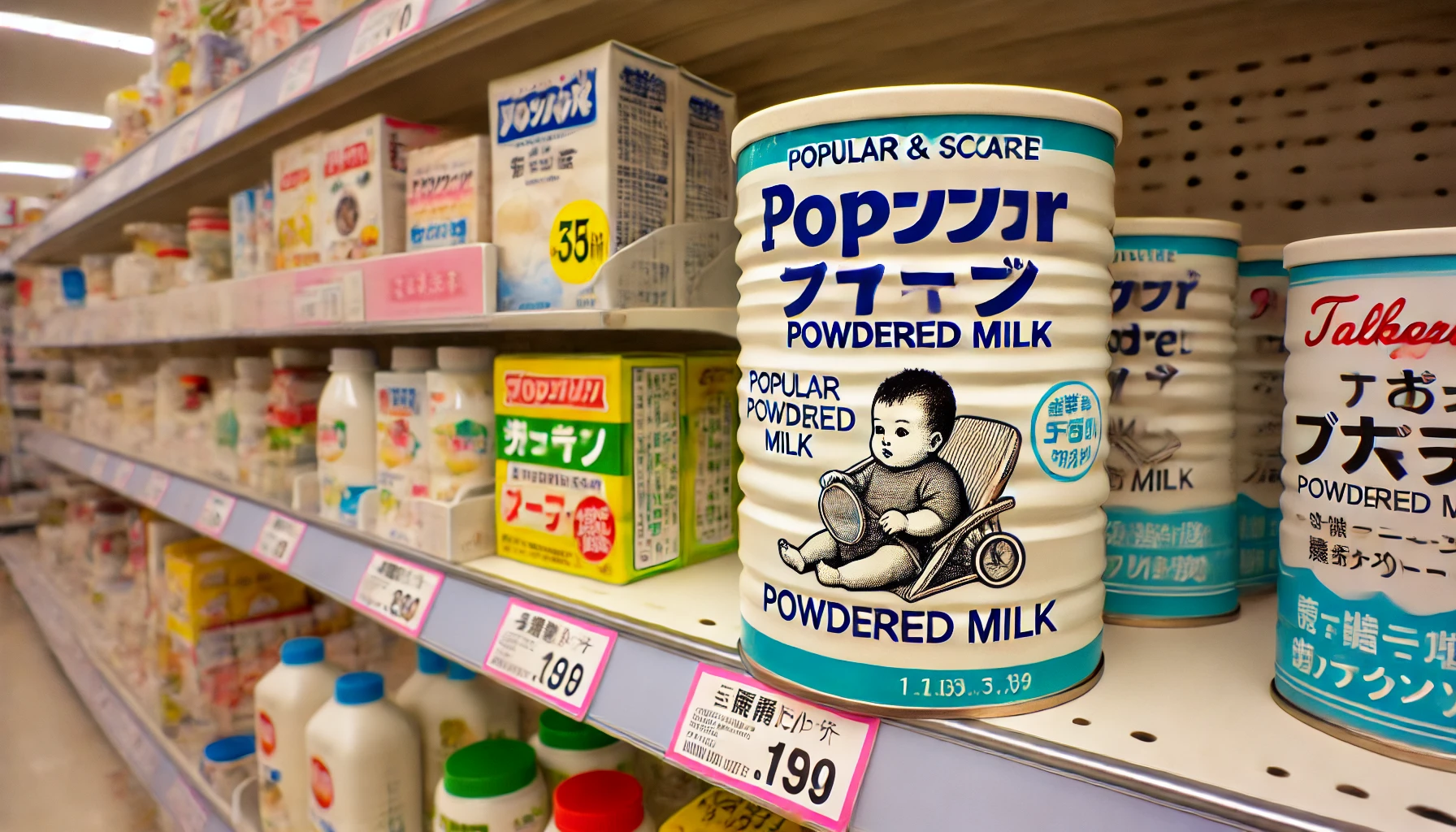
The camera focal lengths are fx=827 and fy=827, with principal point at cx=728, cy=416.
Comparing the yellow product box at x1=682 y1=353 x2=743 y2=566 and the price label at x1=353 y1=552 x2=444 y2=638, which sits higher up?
the yellow product box at x1=682 y1=353 x2=743 y2=566

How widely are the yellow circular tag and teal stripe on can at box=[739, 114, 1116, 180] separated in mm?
388

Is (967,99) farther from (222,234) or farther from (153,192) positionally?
(153,192)

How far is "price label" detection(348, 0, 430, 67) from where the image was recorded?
101cm

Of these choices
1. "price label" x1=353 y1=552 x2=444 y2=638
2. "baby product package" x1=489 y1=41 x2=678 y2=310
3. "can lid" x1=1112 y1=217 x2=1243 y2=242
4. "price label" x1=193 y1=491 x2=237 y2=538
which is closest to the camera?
"can lid" x1=1112 y1=217 x2=1243 y2=242

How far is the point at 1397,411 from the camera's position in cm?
48

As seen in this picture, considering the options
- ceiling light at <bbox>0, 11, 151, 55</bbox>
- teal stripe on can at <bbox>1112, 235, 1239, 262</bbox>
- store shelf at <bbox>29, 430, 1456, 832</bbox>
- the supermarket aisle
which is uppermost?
ceiling light at <bbox>0, 11, 151, 55</bbox>

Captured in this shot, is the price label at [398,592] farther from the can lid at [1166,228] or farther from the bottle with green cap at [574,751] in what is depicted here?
the can lid at [1166,228]

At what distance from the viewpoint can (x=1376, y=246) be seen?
0.48 meters

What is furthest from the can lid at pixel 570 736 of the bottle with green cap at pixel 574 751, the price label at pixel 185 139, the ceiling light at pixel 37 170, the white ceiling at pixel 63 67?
the ceiling light at pixel 37 170

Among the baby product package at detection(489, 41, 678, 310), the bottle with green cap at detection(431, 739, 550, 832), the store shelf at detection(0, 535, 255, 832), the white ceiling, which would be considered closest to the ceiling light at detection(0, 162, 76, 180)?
the white ceiling

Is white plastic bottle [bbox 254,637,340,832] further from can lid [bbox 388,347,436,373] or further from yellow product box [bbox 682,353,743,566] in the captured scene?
yellow product box [bbox 682,353,743,566]

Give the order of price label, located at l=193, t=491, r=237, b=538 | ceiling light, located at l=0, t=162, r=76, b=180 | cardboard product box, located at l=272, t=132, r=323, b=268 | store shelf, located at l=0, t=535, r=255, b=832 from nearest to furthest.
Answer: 1. cardboard product box, located at l=272, t=132, r=323, b=268
2. price label, located at l=193, t=491, r=237, b=538
3. store shelf, located at l=0, t=535, r=255, b=832
4. ceiling light, located at l=0, t=162, r=76, b=180

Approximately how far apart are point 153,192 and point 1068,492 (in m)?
2.38

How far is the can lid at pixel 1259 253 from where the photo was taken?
0.77 meters
